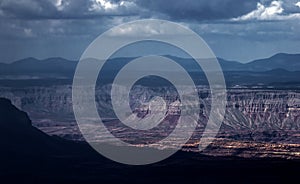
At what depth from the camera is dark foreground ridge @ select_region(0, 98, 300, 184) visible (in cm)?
11469

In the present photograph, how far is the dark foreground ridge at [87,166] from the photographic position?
115 meters

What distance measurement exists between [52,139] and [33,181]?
5060 cm

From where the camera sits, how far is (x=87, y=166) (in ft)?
432

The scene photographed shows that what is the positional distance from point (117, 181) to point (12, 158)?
26.6 meters

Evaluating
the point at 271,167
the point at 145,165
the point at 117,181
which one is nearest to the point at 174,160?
the point at 145,165

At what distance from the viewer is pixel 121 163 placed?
138m

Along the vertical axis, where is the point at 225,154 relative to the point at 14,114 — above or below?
below

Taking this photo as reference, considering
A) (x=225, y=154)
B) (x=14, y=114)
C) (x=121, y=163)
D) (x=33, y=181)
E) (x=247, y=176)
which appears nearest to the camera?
(x=33, y=181)

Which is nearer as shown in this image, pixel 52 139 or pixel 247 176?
pixel 247 176

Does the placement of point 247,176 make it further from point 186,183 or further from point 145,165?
point 145,165

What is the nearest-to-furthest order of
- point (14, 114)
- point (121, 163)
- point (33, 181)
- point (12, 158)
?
point (33, 181), point (12, 158), point (121, 163), point (14, 114)

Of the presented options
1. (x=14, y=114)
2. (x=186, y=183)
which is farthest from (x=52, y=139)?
(x=186, y=183)

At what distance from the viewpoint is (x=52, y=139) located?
159750 millimetres

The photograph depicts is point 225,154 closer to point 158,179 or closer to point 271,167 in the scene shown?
point 271,167
